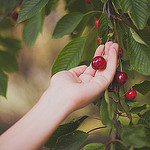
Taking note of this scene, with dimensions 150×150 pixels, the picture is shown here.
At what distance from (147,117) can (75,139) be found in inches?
11.9

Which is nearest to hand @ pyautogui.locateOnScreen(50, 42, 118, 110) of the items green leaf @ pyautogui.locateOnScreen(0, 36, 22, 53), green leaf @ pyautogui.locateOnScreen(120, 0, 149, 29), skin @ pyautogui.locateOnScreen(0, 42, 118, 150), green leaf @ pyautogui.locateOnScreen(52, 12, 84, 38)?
skin @ pyautogui.locateOnScreen(0, 42, 118, 150)

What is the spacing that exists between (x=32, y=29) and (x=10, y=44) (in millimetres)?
381

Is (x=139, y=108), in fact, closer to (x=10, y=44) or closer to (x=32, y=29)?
(x=32, y=29)

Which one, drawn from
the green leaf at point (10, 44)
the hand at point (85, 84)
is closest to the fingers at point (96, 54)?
the hand at point (85, 84)

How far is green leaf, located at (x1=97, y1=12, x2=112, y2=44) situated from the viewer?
76 cm

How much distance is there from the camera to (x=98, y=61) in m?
0.78

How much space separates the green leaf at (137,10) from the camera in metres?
0.74

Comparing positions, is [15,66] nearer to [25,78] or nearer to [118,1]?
[25,78]

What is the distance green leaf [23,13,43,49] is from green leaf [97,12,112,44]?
58 cm

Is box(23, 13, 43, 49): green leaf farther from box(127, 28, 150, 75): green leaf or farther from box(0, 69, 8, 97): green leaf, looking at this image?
box(127, 28, 150, 75): green leaf

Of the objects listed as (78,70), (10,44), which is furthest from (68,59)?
(10,44)

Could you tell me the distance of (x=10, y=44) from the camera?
5.26 ft

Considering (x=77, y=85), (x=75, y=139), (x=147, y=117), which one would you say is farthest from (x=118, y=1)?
(x=75, y=139)

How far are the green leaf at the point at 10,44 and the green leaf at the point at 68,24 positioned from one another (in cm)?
66
